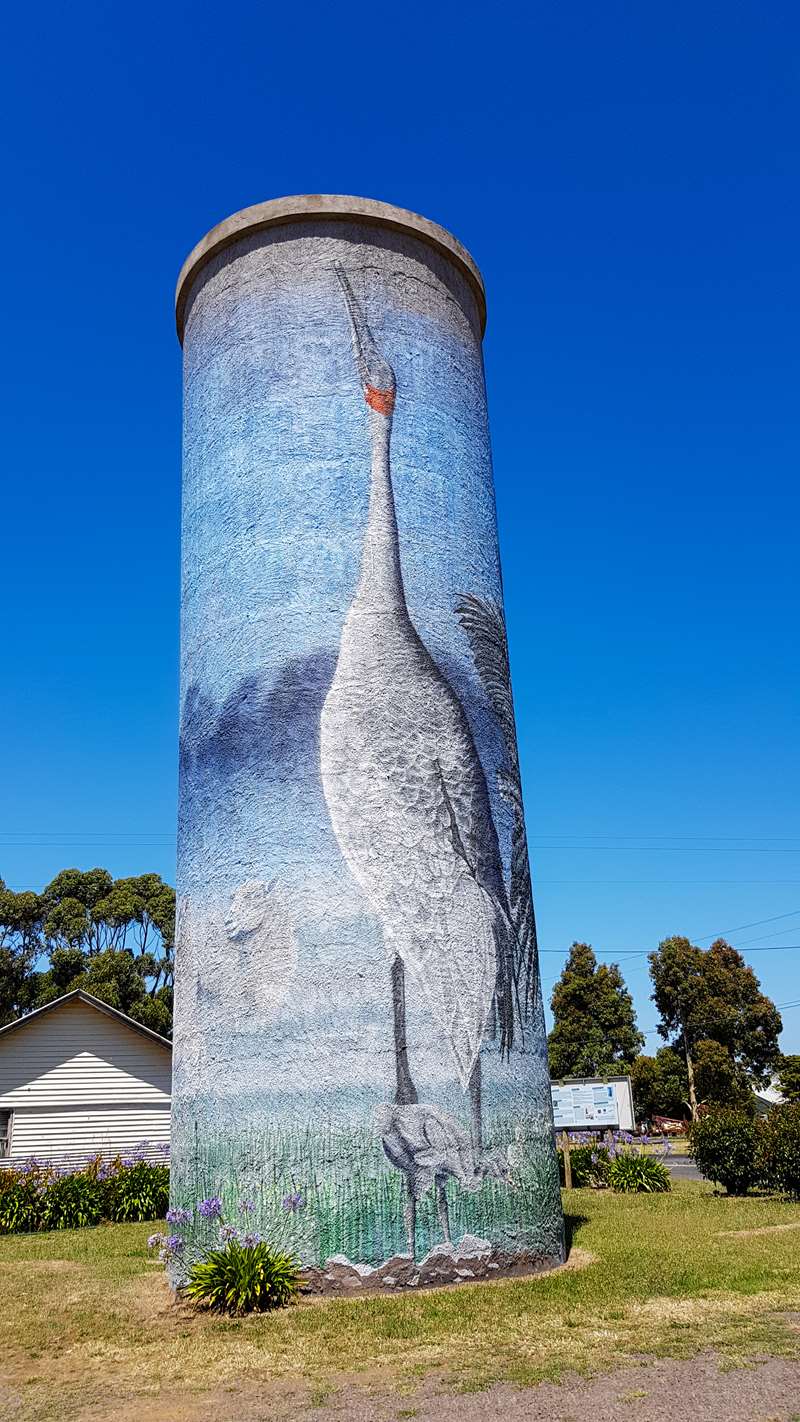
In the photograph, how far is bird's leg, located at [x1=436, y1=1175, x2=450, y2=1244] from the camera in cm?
1209

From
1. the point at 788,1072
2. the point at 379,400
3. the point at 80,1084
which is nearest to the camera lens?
the point at 379,400

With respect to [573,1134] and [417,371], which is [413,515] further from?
[573,1134]

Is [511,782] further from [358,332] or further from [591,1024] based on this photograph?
[591,1024]

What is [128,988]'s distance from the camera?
1961 inches

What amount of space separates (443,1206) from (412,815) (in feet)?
15.3

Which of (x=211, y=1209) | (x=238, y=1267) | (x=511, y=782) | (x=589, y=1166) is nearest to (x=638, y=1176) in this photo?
(x=589, y=1166)

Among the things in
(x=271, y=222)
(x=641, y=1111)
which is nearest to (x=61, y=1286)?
(x=271, y=222)

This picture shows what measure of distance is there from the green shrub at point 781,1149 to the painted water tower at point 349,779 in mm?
7875

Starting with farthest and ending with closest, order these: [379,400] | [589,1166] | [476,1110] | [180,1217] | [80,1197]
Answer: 1. [589,1166]
2. [80,1197]
3. [379,400]
4. [180,1217]
5. [476,1110]

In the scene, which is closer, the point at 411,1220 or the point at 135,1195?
the point at 411,1220

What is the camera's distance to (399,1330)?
32.7 ft

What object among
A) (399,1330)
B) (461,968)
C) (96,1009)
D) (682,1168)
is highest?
(96,1009)

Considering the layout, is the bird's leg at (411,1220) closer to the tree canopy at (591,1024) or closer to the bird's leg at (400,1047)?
the bird's leg at (400,1047)

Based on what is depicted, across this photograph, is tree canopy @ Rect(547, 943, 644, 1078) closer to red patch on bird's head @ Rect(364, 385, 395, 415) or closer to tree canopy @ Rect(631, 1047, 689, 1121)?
tree canopy @ Rect(631, 1047, 689, 1121)
